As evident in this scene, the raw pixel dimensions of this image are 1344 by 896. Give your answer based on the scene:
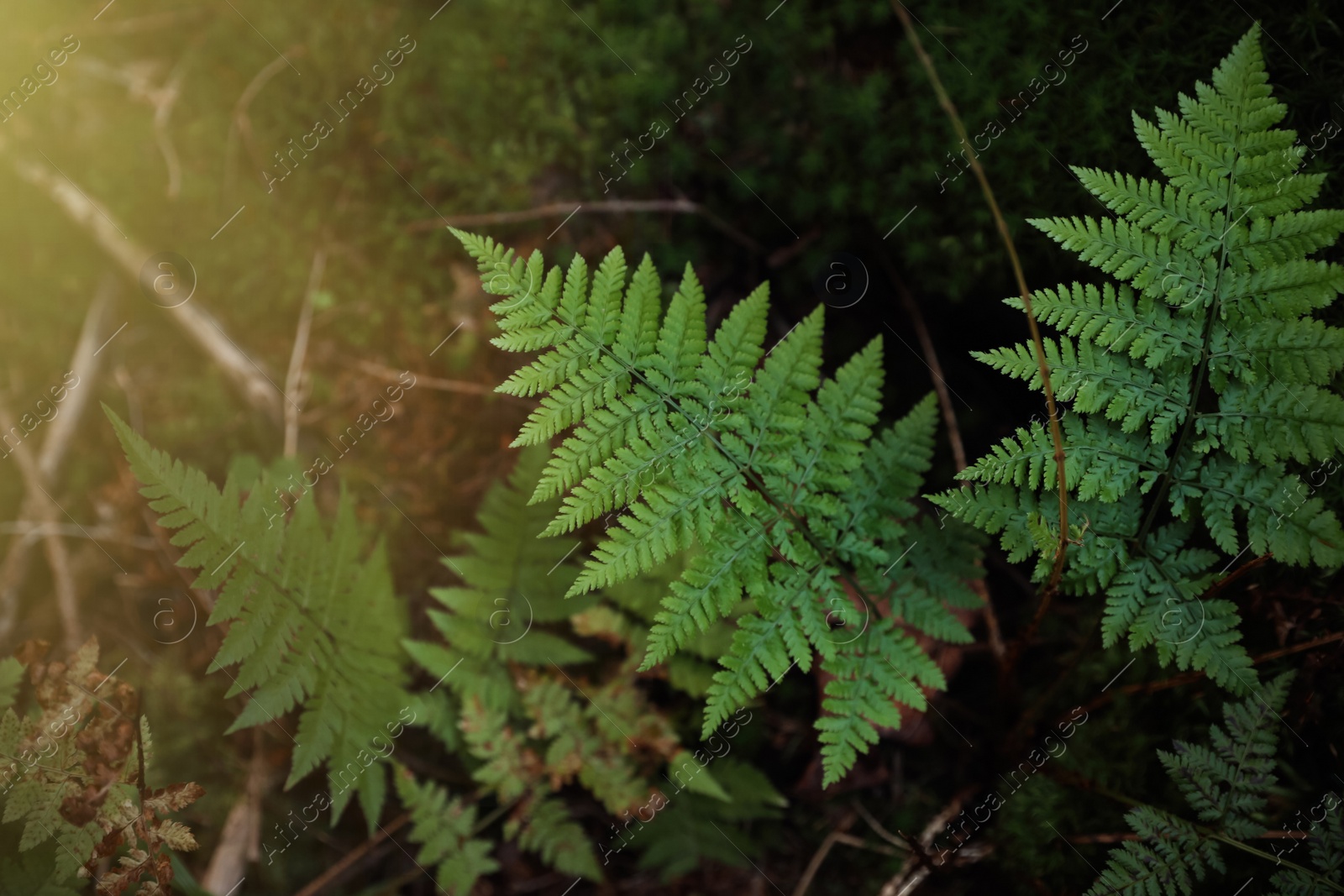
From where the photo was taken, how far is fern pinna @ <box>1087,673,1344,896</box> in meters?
2.48

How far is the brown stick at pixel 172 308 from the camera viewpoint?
4.28 meters

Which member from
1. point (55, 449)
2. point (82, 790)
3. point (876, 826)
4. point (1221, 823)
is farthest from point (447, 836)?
point (55, 449)

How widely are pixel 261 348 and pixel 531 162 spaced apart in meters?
1.94

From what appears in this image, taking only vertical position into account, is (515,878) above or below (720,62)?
below

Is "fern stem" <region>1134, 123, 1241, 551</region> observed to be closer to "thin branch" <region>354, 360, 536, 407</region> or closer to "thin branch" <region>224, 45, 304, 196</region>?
"thin branch" <region>354, 360, 536, 407</region>

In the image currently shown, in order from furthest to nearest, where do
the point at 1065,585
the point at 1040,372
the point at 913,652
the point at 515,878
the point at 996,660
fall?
the point at 515,878, the point at 996,660, the point at 913,652, the point at 1065,585, the point at 1040,372

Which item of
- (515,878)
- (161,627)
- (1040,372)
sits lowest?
(515,878)

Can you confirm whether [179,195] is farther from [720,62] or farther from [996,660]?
[996,660]

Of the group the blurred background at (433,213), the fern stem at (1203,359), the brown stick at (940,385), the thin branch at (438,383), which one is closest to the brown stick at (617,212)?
the blurred background at (433,213)

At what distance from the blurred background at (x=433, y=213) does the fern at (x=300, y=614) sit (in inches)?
30.2

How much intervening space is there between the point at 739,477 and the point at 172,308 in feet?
12.3

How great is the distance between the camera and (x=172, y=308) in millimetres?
4484

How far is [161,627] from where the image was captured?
4250 millimetres

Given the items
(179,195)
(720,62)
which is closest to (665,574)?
(720,62)
